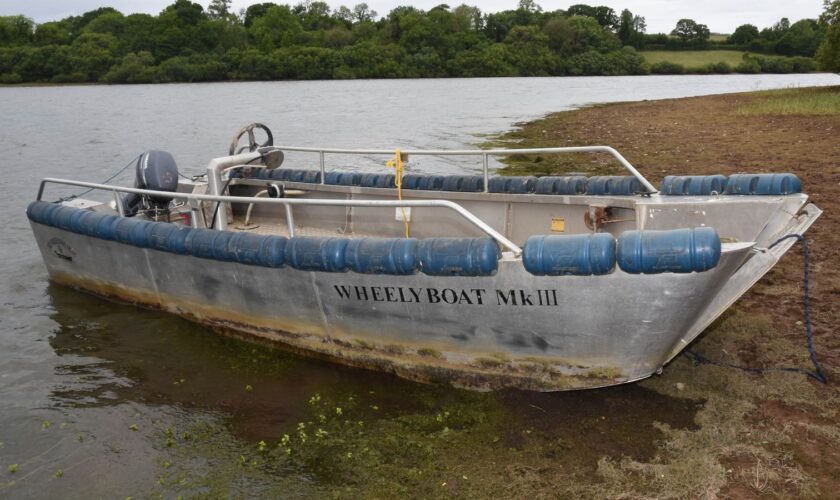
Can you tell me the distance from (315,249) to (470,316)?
1488 mm

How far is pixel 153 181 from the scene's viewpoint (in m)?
8.17

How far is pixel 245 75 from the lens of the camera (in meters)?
74.7

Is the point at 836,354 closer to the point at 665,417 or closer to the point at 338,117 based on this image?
the point at 665,417

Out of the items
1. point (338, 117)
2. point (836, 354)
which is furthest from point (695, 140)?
point (338, 117)

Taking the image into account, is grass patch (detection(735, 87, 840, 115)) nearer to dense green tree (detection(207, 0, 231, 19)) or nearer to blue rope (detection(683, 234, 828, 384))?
blue rope (detection(683, 234, 828, 384))

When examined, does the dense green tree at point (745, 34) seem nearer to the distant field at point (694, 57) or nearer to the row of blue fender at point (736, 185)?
the distant field at point (694, 57)

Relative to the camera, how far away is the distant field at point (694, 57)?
315 feet

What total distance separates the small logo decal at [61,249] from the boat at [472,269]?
0.07 feet

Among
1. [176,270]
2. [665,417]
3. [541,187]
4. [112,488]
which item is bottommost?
[112,488]

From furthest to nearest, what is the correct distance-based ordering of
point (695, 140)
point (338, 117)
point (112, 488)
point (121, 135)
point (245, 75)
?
point (245, 75) < point (338, 117) < point (121, 135) < point (695, 140) < point (112, 488)

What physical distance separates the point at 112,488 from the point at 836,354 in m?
6.08

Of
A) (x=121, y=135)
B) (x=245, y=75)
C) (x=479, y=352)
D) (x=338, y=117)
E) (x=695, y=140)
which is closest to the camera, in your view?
(x=479, y=352)

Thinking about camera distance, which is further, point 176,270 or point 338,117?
point 338,117

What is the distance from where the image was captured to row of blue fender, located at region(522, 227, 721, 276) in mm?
4594
